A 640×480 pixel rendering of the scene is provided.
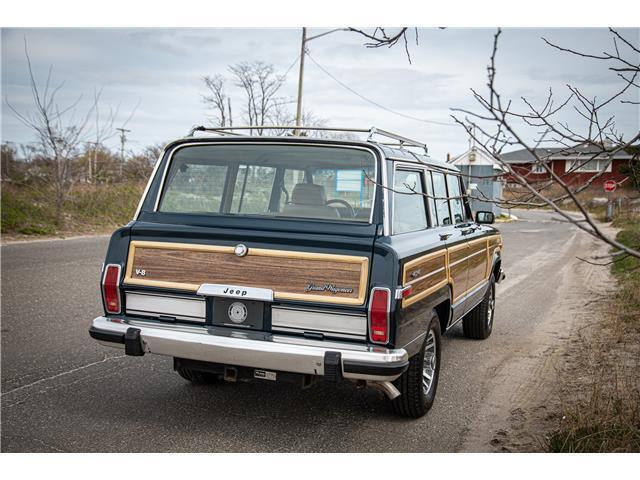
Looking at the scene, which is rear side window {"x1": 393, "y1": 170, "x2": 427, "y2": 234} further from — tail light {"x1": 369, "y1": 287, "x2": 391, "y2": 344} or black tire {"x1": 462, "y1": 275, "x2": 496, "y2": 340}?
black tire {"x1": 462, "y1": 275, "x2": 496, "y2": 340}

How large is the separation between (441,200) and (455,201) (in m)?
0.63

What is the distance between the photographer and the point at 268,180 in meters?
4.91

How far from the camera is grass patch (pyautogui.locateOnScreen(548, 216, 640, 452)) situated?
12.7ft

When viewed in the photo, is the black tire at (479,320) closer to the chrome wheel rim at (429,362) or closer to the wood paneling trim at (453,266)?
the wood paneling trim at (453,266)

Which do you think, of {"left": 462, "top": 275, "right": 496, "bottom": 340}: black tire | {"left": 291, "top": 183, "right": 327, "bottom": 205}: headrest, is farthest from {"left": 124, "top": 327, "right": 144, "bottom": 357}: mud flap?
{"left": 462, "top": 275, "right": 496, "bottom": 340}: black tire

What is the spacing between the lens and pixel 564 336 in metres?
7.61

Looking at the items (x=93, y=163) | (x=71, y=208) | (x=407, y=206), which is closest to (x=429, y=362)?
(x=407, y=206)

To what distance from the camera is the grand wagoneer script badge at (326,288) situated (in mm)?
3971

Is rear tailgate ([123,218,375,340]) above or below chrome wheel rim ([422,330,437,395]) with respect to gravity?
above

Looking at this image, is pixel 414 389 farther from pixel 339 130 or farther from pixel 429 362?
pixel 339 130

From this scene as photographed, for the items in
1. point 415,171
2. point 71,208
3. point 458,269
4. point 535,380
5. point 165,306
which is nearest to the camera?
point 165,306

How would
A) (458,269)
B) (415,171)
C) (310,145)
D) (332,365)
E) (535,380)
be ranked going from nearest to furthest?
1. (332,365)
2. (310,145)
3. (415,171)
4. (458,269)
5. (535,380)

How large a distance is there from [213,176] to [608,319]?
584 cm

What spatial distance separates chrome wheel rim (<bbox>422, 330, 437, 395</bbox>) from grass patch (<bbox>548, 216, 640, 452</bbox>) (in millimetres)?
984
